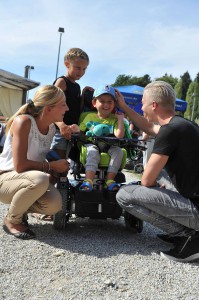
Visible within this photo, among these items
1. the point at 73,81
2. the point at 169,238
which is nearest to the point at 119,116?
the point at 73,81

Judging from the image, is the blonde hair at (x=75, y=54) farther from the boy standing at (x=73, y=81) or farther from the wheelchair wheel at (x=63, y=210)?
the wheelchair wheel at (x=63, y=210)

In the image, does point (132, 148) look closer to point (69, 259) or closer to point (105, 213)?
point (105, 213)

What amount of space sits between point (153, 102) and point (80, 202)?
110 centimetres

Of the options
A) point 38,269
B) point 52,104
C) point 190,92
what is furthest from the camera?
point 190,92

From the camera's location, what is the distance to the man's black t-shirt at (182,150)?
2.63 m

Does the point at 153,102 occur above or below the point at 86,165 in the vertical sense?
above

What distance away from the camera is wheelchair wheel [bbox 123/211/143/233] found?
341cm

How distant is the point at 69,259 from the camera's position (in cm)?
255

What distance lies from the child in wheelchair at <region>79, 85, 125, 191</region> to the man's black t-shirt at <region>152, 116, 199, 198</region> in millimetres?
652

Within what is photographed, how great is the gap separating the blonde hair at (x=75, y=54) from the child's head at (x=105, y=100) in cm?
53

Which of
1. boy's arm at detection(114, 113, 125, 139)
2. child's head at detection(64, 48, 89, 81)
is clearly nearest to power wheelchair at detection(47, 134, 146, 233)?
boy's arm at detection(114, 113, 125, 139)

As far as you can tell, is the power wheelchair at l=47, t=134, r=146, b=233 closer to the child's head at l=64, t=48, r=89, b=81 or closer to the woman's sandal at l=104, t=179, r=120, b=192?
the woman's sandal at l=104, t=179, r=120, b=192

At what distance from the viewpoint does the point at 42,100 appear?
120 inches

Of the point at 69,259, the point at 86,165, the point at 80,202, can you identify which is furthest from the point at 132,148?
the point at 69,259
